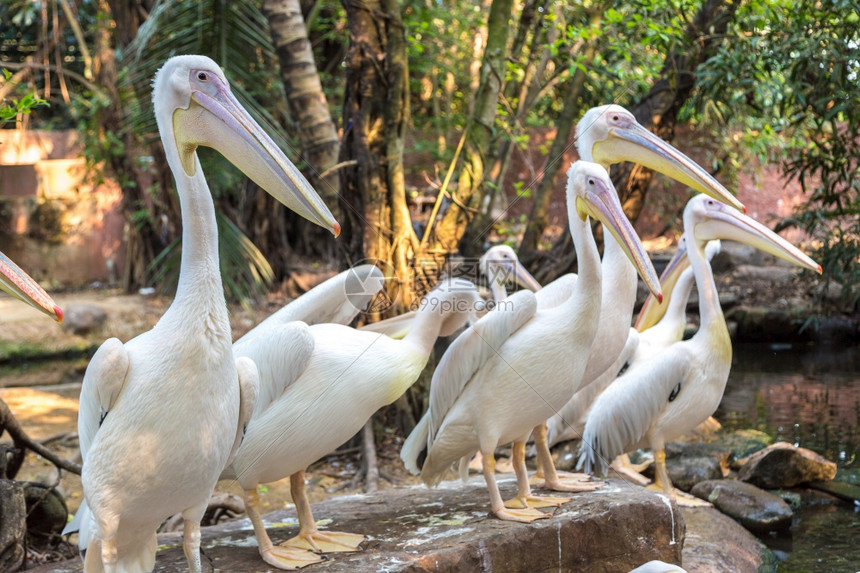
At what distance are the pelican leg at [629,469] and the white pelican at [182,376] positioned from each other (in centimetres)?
306

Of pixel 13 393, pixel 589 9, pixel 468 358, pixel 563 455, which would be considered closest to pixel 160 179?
pixel 13 393

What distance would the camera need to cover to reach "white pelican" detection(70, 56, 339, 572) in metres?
2.71

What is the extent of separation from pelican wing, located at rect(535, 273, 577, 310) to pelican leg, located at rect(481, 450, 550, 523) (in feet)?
3.88

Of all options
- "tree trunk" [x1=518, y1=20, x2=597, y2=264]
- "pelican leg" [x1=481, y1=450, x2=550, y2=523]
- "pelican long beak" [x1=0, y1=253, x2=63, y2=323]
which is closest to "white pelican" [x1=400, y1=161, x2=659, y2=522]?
"pelican leg" [x1=481, y1=450, x2=550, y2=523]

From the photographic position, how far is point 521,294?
12.9 feet

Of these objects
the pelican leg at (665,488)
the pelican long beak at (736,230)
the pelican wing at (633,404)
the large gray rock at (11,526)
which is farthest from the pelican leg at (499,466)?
the large gray rock at (11,526)

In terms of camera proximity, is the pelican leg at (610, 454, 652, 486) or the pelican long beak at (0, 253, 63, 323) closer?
the pelican long beak at (0, 253, 63, 323)

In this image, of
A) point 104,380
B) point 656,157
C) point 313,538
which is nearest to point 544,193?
point 656,157

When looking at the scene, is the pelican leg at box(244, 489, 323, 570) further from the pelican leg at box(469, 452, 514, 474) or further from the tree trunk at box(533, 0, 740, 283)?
the tree trunk at box(533, 0, 740, 283)

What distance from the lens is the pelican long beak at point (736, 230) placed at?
512 centimetres

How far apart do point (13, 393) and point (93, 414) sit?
253 inches

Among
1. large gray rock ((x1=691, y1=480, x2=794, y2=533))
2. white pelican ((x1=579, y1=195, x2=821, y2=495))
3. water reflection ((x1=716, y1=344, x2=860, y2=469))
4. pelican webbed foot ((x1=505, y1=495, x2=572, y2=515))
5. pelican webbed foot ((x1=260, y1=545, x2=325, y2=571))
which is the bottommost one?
water reflection ((x1=716, y1=344, x2=860, y2=469))

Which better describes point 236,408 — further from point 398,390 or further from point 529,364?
point 529,364

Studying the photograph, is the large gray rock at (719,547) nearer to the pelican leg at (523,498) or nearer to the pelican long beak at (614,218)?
the pelican leg at (523,498)
